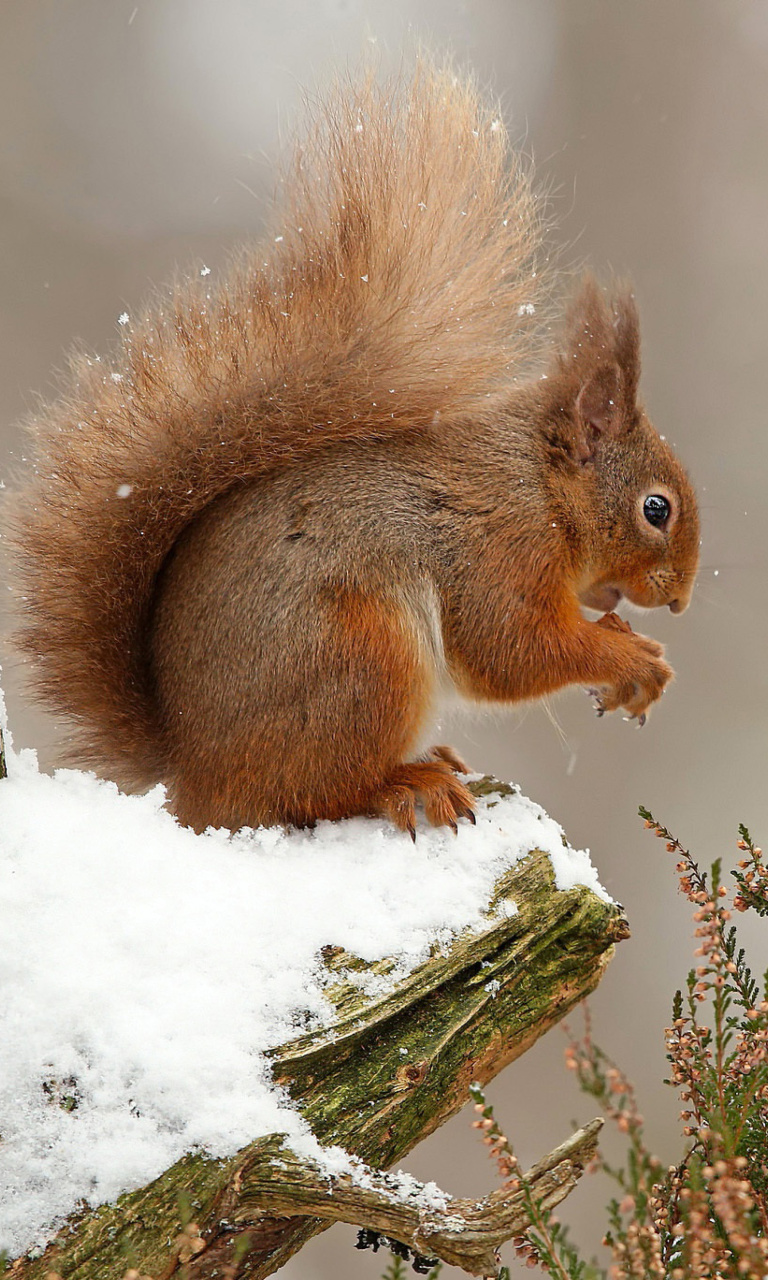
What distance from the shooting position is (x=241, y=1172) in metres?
0.94

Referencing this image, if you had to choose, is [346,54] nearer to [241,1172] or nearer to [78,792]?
[78,792]

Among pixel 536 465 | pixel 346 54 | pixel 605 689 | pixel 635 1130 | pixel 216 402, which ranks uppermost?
pixel 346 54

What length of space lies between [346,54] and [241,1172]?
4.83ft

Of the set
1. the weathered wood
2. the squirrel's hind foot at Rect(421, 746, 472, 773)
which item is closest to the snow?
the weathered wood

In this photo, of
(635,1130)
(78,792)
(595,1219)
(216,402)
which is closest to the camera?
(635,1130)

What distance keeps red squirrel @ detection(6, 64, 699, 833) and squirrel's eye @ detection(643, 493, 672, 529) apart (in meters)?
0.13

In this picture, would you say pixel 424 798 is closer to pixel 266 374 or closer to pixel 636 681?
pixel 636 681

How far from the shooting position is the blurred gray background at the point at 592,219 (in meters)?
2.98

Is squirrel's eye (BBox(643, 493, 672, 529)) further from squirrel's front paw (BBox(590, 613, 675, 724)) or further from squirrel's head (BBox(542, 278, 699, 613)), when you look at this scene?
squirrel's front paw (BBox(590, 613, 675, 724))

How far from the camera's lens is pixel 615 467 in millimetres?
1628

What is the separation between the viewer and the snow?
36.7 inches

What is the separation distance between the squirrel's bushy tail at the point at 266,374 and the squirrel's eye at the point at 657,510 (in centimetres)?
32

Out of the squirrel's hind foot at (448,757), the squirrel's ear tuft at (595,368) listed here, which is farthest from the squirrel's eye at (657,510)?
the squirrel's hind foot at (448,757)


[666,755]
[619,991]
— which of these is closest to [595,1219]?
[619,991]
